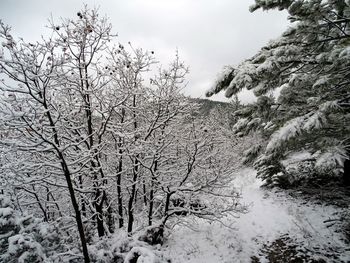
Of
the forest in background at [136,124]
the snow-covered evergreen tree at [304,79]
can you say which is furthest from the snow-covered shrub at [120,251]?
the snow-covered evergreen tree at [304,79]

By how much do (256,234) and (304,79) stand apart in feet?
16.7

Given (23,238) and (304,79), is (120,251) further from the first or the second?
(304,79)

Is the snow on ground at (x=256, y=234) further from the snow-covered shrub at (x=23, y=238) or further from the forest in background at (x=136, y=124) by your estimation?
the snow-covered shrub at (x=23, y=238)

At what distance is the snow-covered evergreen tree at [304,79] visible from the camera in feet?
16.3

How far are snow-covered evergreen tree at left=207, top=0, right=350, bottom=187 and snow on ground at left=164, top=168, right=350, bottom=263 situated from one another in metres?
2.18

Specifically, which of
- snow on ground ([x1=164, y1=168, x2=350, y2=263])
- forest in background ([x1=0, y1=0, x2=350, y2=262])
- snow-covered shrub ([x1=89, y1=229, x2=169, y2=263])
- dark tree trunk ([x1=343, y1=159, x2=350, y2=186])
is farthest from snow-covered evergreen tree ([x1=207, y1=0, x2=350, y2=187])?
snow-covered shrub ([x1=89, y1=229, x2=169, y2=263])

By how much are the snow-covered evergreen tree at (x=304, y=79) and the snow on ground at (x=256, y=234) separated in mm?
2184

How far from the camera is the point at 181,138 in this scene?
872 centimetres

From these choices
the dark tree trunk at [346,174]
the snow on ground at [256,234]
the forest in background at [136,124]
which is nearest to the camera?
the forest in background at [136,124]

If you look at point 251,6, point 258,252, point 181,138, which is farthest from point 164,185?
point 251,6

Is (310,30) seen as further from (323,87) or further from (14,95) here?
(14,95)

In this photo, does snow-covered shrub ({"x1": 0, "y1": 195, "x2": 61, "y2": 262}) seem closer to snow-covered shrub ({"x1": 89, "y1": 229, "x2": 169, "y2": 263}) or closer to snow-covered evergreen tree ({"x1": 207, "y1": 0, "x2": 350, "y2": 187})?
snow-covered shrub ({"x1": 89, "y1": 229, "x2": 169, "y2": 263})

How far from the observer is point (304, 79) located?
6285 mm

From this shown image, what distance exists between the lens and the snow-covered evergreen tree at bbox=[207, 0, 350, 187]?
4969mm
